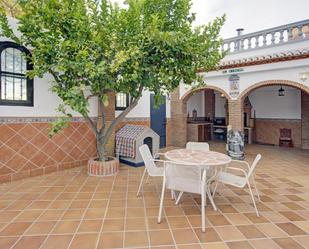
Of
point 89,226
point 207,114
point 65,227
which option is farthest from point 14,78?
point 207,114

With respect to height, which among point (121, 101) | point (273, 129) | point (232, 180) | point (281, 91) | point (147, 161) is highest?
point (281, 91)

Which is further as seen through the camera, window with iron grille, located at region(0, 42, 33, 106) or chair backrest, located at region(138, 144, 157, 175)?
window with iron grille, located at region(0, 42, 33, 106)

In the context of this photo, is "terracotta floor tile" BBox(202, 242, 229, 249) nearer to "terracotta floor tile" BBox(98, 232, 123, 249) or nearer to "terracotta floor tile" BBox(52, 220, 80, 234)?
"terracotta floor tile" BBox(98, 232, 123, 249)

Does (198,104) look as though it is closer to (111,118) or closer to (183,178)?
(111,118)

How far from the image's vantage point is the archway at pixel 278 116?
8.95 meters

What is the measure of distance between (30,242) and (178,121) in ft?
24.0

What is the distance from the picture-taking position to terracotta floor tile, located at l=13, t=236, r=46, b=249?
7.89 feet

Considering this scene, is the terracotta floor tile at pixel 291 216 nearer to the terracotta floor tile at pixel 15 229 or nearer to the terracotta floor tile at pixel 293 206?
the terracotta floor tile at pixel 293 206

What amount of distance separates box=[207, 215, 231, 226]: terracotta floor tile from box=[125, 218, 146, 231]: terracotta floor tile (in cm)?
95

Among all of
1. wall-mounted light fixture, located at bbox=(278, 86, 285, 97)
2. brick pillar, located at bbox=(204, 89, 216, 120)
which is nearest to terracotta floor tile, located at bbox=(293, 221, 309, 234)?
wall-mounted light fixture, located at bbox=(278, 86, 285, 97)

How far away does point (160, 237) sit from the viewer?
2602 millimetres

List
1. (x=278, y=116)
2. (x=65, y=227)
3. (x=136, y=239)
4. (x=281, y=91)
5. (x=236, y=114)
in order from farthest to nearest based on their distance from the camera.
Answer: (x=278, y=116) → (x=281, y=91) → (x=236, y=114) → (x=65, y=227) → (x=136, y=239)

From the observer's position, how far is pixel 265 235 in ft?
8.71

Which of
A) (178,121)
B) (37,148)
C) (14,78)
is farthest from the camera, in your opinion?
(178,121)
